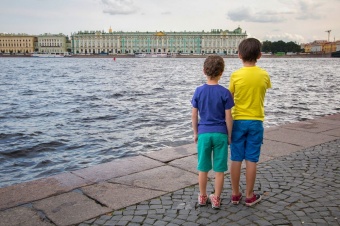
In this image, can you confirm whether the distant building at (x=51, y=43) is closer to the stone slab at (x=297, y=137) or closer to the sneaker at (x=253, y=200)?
the stone slab at (x=297, y=137)

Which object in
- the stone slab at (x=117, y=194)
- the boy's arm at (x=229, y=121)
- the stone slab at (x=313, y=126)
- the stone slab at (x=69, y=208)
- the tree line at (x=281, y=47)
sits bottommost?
the stone slab at (x=69, y=208)

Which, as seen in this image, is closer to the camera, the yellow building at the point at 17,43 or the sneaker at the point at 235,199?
the sneaker at the point at 235,199

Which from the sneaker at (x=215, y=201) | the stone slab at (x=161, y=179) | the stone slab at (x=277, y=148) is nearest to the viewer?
the sneaker at (x=215, y=201)

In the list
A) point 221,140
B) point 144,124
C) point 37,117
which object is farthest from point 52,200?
point 37,117

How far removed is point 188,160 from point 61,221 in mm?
1942

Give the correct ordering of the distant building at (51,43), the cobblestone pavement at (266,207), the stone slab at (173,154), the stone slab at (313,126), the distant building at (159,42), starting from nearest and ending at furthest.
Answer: the cobblestone pavement at (266,207) < the stone slab at (173,154) < the stone slab at (313,126) < the distant building at (159,42) < the distant building at (51,43)

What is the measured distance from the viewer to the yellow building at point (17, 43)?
148125mm

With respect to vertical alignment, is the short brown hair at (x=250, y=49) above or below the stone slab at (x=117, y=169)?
above

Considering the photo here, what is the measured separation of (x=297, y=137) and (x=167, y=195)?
307 centimetres

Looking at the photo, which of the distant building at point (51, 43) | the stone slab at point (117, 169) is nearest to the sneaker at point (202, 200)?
the stone slab at point (117, 169)

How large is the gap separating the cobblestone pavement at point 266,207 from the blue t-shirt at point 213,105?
67 centimetres

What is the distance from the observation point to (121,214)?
9.61 ft

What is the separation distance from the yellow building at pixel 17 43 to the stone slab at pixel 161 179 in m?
158

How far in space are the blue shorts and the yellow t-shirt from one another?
6 cm
